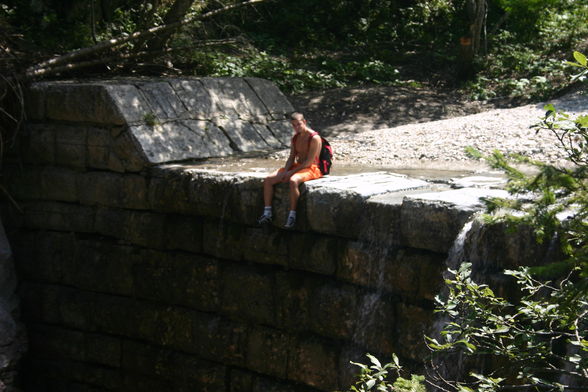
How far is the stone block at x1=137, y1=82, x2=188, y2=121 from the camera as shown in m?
9.51

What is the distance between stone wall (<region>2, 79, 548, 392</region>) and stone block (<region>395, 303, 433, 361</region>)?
1cm

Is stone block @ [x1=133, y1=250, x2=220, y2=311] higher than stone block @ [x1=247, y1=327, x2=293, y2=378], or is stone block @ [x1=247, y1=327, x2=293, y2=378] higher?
stone block @ [x1=133, y1=250, x2=220, y2=311]

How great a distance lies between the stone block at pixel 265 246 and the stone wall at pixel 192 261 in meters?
0.01

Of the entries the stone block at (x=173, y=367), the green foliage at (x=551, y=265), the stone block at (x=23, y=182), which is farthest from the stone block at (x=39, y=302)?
the green foliage at (x=551, y=265)

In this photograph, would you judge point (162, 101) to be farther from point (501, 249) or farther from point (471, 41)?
point (471, 41)

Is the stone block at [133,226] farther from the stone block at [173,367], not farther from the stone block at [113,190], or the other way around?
the stone block at [173,367]

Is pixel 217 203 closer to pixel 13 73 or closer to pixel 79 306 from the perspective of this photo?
pixel 79 306

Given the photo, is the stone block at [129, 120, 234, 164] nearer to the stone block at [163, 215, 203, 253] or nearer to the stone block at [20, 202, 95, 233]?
the stone block at [163, 215, 203, 253]

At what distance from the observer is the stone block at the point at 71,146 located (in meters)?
9.20

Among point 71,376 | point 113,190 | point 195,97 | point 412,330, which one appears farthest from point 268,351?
point 195,97

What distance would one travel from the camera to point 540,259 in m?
5.56

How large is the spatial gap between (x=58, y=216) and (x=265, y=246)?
3045mm

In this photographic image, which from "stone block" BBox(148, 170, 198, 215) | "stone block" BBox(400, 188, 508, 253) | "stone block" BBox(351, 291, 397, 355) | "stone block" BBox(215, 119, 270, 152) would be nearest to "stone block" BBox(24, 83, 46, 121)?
"stone block" BBox(148, 170, 198, 215)

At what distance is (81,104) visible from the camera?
9164 mm
